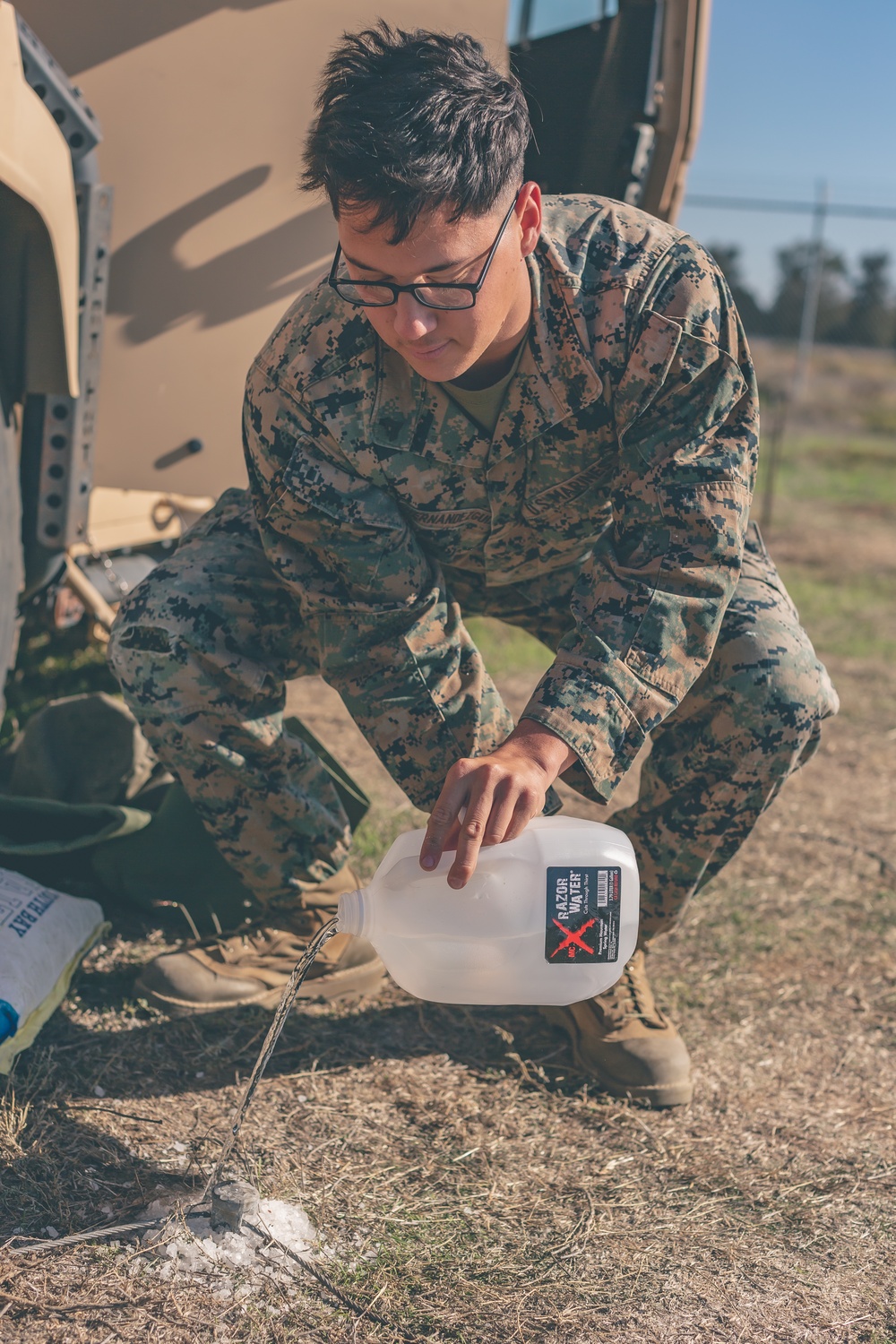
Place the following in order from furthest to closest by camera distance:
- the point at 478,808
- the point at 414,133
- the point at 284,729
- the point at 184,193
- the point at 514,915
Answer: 1. the point at 184,193
2. the point at 284,729
3. the point at 514,915
4. the point at 414,133
5. the point at 478,808

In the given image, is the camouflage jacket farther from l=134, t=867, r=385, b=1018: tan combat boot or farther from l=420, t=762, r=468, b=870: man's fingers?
l=134, t=867, r=385, b=1018: tan combat boot

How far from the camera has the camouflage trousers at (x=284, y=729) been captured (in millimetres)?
2113

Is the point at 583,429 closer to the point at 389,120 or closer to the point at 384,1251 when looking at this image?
the point at 389,120

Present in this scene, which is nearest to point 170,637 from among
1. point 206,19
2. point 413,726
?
point 413,726

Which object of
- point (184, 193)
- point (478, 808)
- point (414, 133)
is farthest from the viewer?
point (184, 193)

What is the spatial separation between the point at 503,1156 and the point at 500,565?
1008 millimetres

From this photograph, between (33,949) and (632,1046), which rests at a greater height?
(33,949)

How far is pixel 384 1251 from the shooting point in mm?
1747

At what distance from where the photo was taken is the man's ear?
1.83m

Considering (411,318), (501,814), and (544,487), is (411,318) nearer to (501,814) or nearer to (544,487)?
(544,487)

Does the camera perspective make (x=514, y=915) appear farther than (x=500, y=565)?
No

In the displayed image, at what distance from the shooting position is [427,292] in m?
1.74

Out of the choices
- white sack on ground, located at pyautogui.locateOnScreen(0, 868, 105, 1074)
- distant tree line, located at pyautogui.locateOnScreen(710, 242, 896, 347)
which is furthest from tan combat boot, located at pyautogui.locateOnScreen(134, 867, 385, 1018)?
distant tree line, located at pyautogui.locateOnScreen(710, 242, 896, 347)

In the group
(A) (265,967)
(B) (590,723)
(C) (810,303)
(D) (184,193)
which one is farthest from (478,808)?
(C) (810,303)
